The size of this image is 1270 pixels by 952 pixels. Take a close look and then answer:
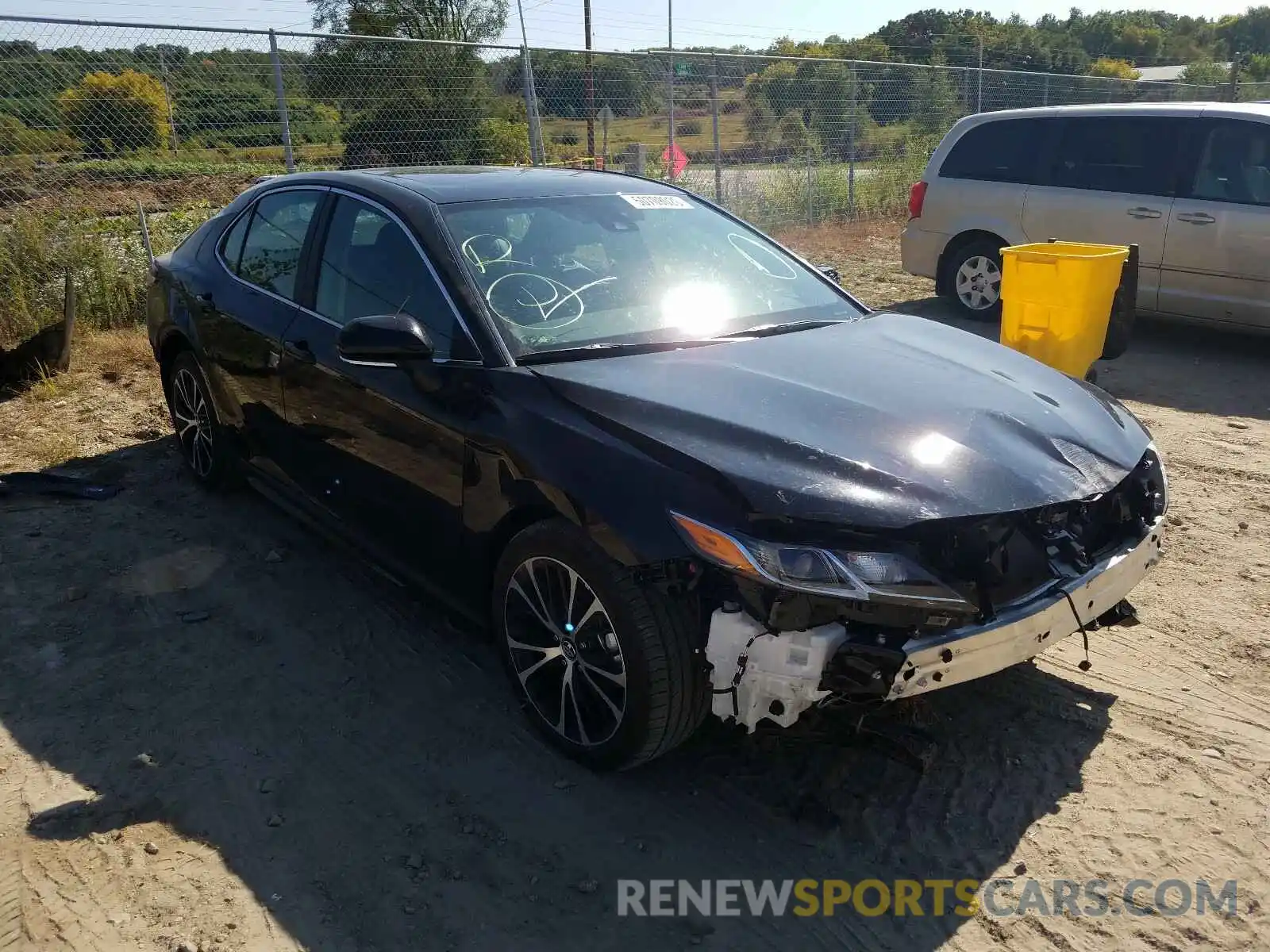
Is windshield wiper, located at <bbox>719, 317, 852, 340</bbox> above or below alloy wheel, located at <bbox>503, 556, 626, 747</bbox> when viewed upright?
above

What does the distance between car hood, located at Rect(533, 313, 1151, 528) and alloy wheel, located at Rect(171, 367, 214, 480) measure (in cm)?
278

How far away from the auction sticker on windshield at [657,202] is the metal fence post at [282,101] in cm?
626

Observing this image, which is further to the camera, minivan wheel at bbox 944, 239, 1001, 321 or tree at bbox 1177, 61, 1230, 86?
tree at bbox 1177, 61, 1230, 86

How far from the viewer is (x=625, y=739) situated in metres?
2.88

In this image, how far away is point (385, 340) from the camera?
10.6ft

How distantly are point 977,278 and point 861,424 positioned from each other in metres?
6.77

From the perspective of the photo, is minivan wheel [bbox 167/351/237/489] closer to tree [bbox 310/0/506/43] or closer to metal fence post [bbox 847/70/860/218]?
metal fence post [bbox 847/70/860/218]

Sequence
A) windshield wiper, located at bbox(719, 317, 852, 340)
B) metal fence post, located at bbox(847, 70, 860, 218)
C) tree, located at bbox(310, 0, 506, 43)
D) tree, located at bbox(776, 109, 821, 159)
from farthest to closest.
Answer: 1. tree, located at bbox(310, 0, 506, 43)
2. metal fence post, located at bbox(847, 70, 860, 218)
3. tree, located at bbox(776, 109, 821, 159)
4. windshield wiper, located at bbox(719, 317, 852, 340)

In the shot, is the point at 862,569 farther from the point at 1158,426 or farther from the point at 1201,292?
the point at 1201,292

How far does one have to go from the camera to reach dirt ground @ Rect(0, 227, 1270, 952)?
2.57 meters

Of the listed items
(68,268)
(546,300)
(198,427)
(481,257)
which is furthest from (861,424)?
(68,268)

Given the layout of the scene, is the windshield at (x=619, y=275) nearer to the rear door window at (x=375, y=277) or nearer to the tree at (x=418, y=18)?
the rear door window at (x=375, y=277)

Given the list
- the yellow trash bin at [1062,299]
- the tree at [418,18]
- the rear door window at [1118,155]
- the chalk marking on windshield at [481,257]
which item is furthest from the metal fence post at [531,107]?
the tree at [418,18]


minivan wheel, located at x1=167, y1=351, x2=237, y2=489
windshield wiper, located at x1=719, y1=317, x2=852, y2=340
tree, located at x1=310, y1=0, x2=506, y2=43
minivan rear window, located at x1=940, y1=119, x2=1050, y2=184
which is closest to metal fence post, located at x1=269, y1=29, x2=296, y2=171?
minivan wheel, located at x1=167, y1=351, x2=237, y2=489
